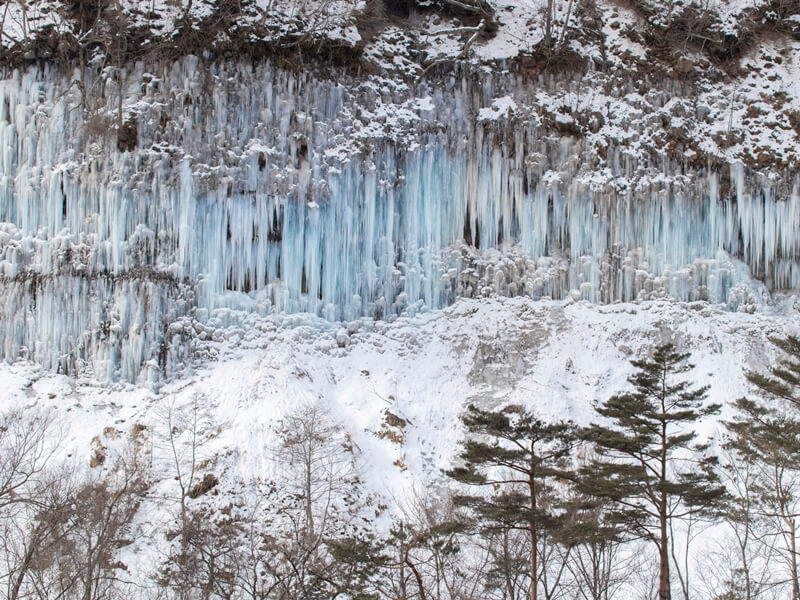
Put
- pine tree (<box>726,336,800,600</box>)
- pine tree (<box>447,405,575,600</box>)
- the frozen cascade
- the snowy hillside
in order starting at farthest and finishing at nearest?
the frozen cascade, the snowy hillside, pine tree (<box>726,336,800,600</box>), pine tree (<box>447,405,575,600</box>)

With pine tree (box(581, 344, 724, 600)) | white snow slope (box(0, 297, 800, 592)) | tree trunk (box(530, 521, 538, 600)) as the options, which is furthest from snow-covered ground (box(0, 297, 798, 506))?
tree trunk (box(530, 521, 538, 600))

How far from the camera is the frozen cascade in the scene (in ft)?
92.0

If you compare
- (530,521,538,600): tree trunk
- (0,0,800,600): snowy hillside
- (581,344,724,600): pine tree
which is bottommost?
(530,521,538,600): tree trunk

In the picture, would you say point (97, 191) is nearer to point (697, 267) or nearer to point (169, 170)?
point (169, 170)

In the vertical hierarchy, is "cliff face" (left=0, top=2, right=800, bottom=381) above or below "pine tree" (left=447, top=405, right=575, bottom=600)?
above

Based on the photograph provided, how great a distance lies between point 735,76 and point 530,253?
33.6ft

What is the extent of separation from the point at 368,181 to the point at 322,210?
190 centimetres

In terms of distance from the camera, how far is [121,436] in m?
24.4

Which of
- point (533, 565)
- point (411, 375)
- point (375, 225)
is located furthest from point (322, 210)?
point (533, 565)

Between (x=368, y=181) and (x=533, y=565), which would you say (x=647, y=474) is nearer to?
(x=533, y=565)

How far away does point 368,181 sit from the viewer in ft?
98.3

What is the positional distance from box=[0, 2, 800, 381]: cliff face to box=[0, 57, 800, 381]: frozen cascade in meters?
0.07

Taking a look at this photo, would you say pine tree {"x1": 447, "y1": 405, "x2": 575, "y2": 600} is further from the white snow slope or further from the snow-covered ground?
the snow-covered ground

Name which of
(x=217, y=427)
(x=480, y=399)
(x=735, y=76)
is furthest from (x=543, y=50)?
(x=217, y=427)
